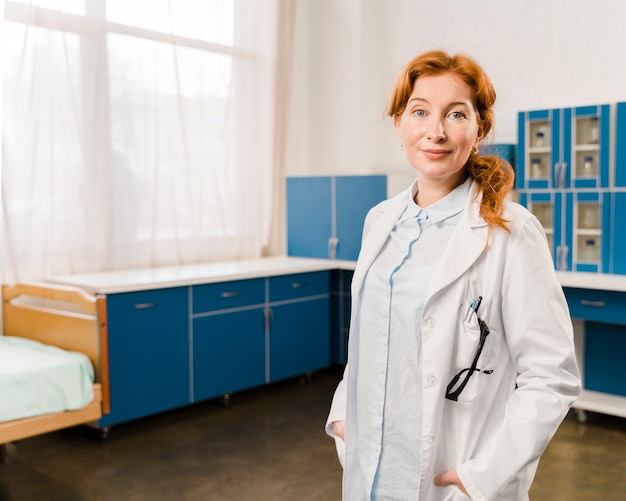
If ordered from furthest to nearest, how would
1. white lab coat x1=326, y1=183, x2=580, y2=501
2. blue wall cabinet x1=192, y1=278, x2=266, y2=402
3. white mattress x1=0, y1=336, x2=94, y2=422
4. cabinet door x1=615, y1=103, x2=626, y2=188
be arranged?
1. blue wall cabinet x1=192, y1=278, x2=266, y2=402
2. cabinet door x1=615, y1=103, x2=626, y2=188
3. white mattress x1=0, y1=336, x2=94, y2=422
4. white lab coat x1=326, y1=183, x2=580, y2=501

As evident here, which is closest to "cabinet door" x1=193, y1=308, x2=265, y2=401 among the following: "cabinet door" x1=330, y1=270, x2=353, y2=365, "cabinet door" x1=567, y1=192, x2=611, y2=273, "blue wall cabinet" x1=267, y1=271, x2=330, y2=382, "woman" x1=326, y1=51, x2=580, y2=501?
"blue wall cabinet" x1=267, y1=271, x2=330, y2=382

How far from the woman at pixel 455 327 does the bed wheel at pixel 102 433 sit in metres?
2.68

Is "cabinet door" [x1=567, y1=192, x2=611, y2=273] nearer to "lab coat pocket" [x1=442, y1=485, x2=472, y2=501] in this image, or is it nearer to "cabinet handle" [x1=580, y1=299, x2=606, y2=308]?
"cabinet handle" [x1=580, y1=299, x2=606, y2=308]

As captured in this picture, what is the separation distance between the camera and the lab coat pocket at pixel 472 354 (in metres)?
1.18

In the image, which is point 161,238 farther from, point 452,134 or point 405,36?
point 452,134

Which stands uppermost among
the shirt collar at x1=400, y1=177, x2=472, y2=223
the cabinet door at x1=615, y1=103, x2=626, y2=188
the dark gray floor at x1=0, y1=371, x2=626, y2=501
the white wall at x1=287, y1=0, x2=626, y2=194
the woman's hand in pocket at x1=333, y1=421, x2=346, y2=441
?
the white wall at x1=287, y1=0, x2=626, y2=194

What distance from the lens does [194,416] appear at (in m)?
4.22

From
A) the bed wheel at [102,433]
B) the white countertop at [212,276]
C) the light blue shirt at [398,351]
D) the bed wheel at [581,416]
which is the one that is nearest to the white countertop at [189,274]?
the white countertop at [212,276]

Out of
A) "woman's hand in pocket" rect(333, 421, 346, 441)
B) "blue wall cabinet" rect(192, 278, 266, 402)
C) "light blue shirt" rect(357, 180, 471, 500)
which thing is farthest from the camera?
"blue wall cabinet" rect(192, 278, 266, 402)

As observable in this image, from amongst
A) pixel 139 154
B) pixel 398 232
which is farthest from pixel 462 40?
pixel 398 232

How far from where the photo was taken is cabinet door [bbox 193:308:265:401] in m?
4.13

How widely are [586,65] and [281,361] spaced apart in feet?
8.91

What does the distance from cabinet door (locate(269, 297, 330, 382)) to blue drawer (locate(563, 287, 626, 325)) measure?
169cm

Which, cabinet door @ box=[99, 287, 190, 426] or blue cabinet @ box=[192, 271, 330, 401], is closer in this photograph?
cabinet door @ box=[99, 287, 190, 426]
